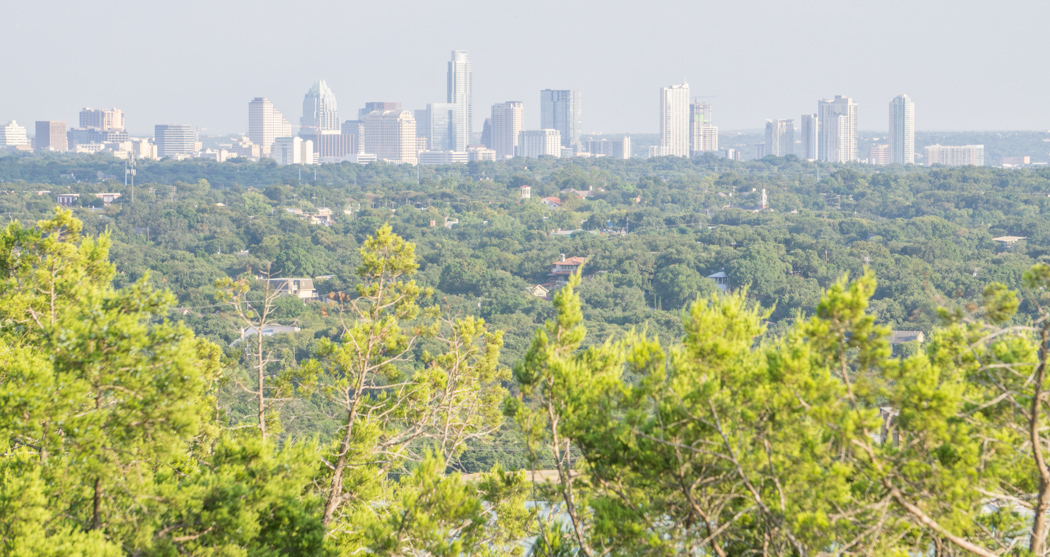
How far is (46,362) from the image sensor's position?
5.93 metres

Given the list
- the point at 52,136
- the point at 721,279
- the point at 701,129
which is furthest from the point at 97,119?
the point at 721,279

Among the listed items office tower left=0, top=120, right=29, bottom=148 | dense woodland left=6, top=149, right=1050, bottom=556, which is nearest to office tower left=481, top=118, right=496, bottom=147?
office tower left=0, top=120, right=29, bottom=148

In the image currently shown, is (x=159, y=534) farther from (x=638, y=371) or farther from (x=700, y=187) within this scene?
(x=700, y=187)

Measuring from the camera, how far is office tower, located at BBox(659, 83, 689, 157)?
16890 cm

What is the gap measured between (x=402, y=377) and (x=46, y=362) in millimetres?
4624

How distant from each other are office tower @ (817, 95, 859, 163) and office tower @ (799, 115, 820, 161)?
1.72 ft

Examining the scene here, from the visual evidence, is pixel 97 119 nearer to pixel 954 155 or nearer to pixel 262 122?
pixel 262 122

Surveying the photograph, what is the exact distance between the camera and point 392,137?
16250cm

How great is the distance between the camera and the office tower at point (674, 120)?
168900mm

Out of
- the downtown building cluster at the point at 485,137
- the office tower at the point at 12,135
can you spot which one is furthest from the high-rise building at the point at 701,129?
the office tower at the point at 12,135

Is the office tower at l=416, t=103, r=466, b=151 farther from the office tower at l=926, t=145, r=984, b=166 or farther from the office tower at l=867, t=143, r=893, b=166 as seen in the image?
the office tower at l=926, t=145, r=984, b=166

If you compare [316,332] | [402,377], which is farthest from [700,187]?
[402,377]

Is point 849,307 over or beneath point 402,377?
over

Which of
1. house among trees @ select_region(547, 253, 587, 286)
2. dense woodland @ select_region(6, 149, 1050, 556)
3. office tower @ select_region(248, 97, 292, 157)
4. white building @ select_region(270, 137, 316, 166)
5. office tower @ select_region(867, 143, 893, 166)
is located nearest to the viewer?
dense woodland @ select_region(6, 149, 1050, 556)
